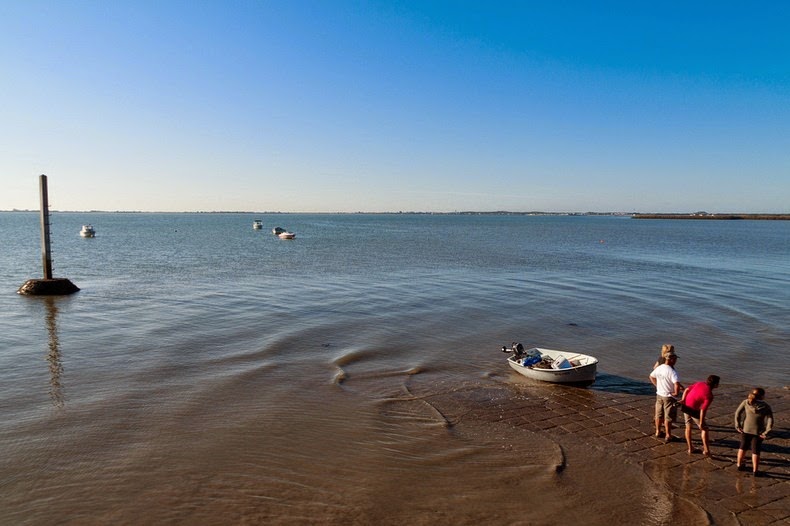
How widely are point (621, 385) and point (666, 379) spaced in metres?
4.53

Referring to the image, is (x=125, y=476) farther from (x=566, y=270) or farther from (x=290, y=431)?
(x=566, y=270)

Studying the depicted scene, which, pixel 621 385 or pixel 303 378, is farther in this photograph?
pixel 303 378

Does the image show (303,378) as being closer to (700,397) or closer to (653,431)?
(653,431)

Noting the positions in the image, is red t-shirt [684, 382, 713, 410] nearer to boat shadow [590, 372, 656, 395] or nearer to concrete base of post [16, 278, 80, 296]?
boat shadow [590, 372, 656, 395]

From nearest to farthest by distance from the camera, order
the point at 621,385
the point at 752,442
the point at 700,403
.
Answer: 1. the point at 752,442
2. the point at 700,403
3. the point at 621,385

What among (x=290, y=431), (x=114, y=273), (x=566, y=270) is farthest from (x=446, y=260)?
(x=290, y=431)

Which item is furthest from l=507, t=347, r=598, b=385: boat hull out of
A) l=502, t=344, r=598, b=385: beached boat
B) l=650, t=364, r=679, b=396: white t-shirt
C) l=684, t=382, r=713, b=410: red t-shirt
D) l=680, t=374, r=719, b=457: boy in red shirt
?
l=684, t=382, r=713, b=410: red t-shirt

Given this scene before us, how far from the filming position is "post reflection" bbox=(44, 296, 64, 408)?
13461 millimetres

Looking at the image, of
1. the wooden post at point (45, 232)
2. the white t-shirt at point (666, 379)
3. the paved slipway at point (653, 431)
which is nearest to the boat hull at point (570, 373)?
the paved slipway at point (653, 431)

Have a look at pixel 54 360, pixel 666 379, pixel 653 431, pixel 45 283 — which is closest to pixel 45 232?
pixel 45 283

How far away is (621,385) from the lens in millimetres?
14836

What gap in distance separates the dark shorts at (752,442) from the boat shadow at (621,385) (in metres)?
4.47

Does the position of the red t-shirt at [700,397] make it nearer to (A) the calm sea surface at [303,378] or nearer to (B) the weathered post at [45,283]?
(A) the calm sea surface at [303,378]

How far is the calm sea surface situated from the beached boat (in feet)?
2.27
